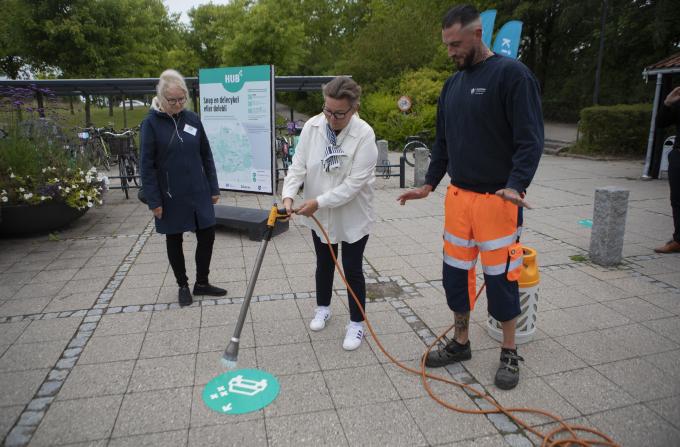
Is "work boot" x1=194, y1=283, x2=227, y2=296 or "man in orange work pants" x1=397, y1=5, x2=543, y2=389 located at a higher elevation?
"man in orange work pants" x1=397, y1=5, x2=543, y2=389

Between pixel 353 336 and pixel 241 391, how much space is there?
0.84 metres

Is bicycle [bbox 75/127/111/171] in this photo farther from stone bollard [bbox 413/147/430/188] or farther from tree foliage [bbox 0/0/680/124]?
tree foliage [bbox 0/0/680/124]

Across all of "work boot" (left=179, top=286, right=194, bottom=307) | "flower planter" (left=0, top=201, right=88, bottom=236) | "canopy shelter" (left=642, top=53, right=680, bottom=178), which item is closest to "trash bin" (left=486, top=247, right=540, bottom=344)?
"work boot" (left=179, top=286, right=194, bottom=307)

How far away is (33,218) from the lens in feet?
18.8

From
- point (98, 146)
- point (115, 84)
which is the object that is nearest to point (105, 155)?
point (98, 146)

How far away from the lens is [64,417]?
2.47 metres

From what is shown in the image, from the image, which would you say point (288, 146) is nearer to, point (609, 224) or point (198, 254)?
point (198, 254)

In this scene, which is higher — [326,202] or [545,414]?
[326,202]

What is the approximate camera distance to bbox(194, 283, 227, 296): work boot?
405 cm

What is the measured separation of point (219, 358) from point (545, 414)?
1.93 m

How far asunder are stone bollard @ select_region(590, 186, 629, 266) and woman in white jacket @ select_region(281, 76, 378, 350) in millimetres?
2758

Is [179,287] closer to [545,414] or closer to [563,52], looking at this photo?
[545,414]

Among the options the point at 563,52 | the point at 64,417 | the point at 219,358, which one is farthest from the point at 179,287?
the point at 563,52

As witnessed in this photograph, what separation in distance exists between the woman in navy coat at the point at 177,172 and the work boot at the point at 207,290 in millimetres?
118
